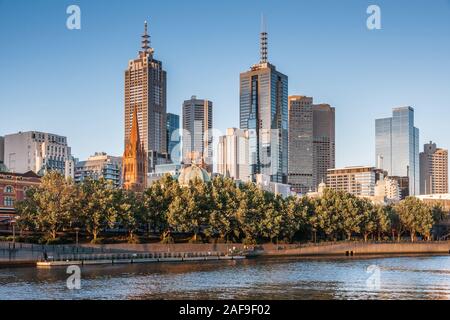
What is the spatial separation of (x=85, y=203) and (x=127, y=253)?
12.5 metres

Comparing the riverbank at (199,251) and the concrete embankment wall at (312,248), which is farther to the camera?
the concrete embankment wall at (312,248)

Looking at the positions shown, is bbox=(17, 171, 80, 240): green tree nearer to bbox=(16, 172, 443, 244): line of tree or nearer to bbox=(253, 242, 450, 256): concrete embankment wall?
bbox=(16, 172, 443, 244): line of tree

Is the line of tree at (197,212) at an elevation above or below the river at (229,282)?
above

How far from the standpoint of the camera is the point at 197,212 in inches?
5664

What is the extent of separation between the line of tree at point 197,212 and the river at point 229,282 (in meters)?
23.9

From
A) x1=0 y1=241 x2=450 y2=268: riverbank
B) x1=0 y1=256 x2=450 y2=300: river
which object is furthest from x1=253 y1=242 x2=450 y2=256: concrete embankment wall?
x1=0 y1=256 x2=450 y2=300: river

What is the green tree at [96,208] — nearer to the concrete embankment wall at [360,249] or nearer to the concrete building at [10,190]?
the concrete building at [10,190]

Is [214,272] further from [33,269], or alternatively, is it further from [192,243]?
[192,243]

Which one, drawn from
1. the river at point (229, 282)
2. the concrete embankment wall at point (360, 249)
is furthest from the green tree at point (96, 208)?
the concrete embankment wall at point (360, 249)

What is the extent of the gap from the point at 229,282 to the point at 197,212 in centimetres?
6177

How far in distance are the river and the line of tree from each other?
A: 23.9m

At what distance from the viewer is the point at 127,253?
411 ft

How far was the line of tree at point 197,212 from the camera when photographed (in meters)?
127
